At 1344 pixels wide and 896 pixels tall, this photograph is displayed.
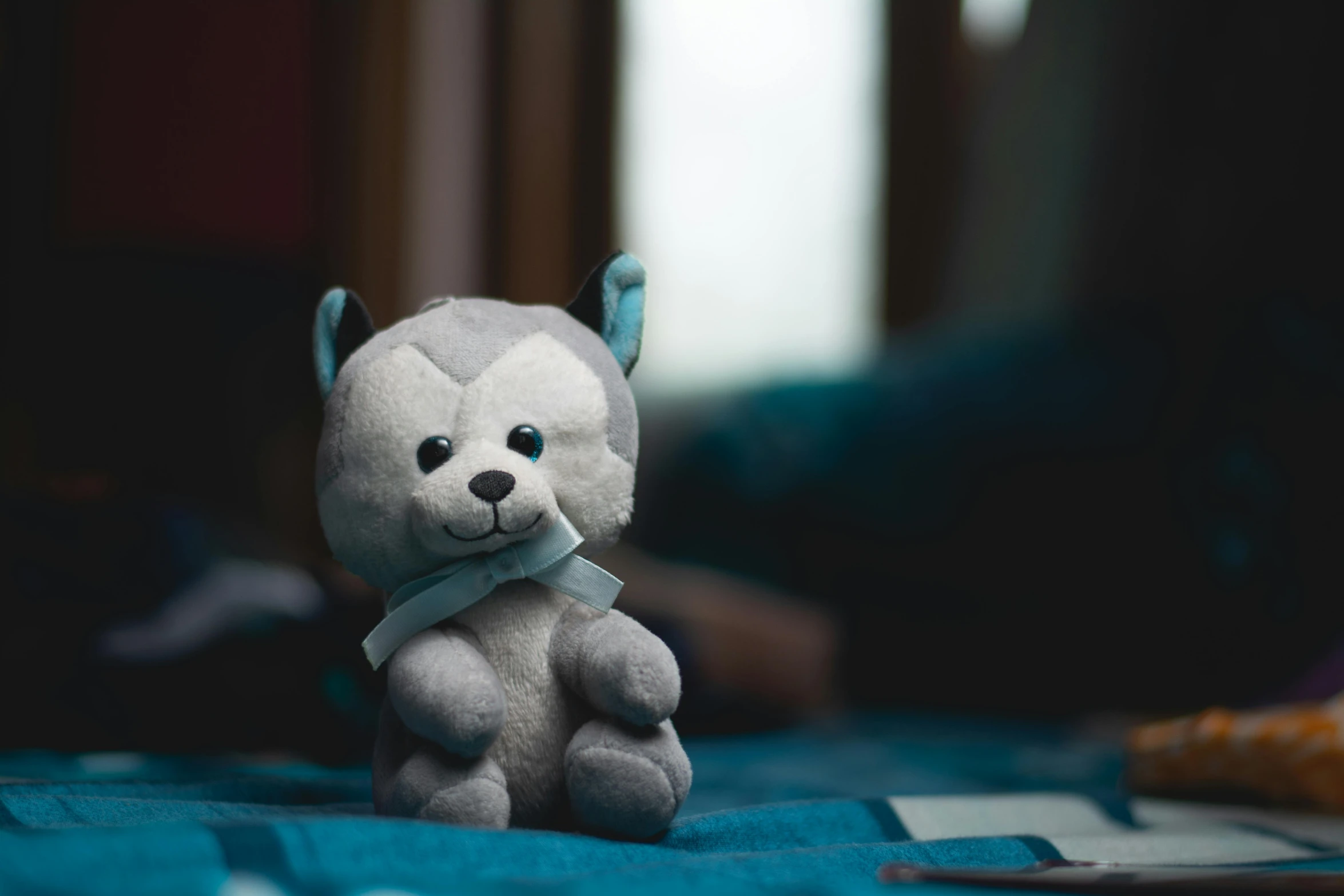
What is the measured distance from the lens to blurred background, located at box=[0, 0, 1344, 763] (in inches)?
42.9

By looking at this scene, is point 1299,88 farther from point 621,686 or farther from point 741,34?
point 621,686

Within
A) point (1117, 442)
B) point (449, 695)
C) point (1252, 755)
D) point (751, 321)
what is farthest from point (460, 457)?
point (751, 321)

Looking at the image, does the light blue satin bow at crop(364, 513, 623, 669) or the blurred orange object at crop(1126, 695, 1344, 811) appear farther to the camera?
the blurred orange object at crop(1126, 695, 1344, 811)

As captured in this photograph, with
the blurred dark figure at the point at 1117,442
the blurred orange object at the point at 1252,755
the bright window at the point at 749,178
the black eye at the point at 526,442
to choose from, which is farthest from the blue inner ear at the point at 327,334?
the bright window at the point at 749,178

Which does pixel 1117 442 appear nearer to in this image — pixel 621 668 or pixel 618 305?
pixel 618 305

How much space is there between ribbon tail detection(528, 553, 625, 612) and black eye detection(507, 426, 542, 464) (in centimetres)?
6

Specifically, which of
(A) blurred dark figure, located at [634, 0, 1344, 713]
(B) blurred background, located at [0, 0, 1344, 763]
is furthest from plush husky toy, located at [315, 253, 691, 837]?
(A) blurred dark figure, located at [634, 0, 1344, 713]

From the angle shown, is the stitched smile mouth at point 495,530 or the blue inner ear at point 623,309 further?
the blue inner ear at point 623,309

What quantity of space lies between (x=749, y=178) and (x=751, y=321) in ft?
0.95

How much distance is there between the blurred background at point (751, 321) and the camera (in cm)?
109

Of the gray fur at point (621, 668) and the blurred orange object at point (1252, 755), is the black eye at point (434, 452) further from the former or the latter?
the blurred orange object at point (1252, 755)

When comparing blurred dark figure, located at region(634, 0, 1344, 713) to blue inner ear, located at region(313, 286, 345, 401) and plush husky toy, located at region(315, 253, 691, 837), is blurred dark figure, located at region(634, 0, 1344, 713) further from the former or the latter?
blue inner ear, located at region(313, 286, 345, 401)

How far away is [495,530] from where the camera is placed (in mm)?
552

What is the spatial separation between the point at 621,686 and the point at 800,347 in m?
1.74
